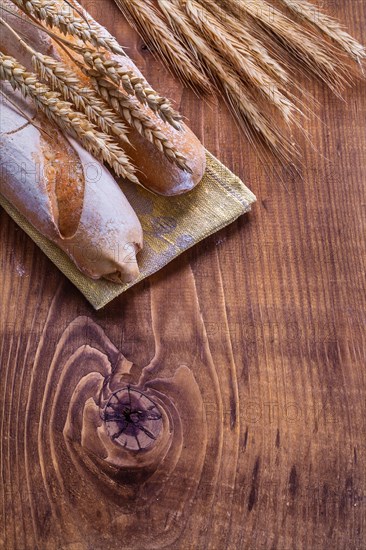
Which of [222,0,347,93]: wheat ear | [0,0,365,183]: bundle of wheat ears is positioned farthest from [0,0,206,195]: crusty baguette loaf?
[222,0,347,93]: wheat ear

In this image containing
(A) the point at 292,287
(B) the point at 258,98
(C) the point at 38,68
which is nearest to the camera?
(C) the point at 38,68

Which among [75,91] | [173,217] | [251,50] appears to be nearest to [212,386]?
[173,217]

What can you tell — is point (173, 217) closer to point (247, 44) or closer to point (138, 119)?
point (138, 119)

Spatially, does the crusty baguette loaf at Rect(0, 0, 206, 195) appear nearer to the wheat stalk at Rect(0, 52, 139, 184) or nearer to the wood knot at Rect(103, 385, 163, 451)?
the wheat stalk at Rect(0, 52, 139, 184)

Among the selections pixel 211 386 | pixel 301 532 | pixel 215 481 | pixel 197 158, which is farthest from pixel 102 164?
pixel 301 532

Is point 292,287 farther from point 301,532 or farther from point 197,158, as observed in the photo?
point 301,532

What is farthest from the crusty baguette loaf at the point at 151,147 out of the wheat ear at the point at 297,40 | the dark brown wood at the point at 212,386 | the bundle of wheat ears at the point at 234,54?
the wheat ear at the point at 297,40

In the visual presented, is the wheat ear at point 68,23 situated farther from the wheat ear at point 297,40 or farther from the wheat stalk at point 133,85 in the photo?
the wheat ear at point 297,40
